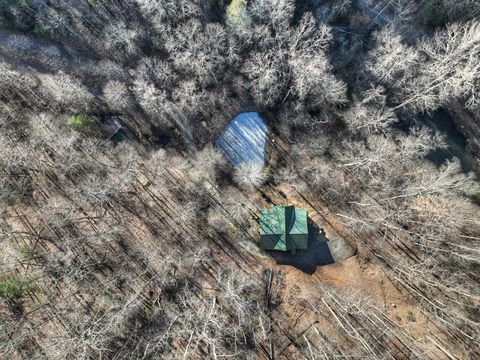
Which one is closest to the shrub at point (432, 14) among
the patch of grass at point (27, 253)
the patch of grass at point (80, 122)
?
the patch of grass at point (80, 122)

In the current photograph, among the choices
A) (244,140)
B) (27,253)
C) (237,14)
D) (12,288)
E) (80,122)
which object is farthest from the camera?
(244,140)

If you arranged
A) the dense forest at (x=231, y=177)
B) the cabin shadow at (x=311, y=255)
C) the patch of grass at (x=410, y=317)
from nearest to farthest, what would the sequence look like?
the dense forest at (x=231, y=177)
the patch of grass at (x=410, y=317)
the cabin shadow at (x=311, y=255)

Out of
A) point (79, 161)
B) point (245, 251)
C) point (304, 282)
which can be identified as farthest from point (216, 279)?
point (79, 161)

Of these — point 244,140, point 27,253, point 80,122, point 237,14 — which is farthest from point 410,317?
point 80,122

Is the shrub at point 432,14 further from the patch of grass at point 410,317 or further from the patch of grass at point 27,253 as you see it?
the patch of grass at point 27,253

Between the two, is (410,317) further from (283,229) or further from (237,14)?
(237,14)

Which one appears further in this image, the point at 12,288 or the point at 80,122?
the point at 80,122
